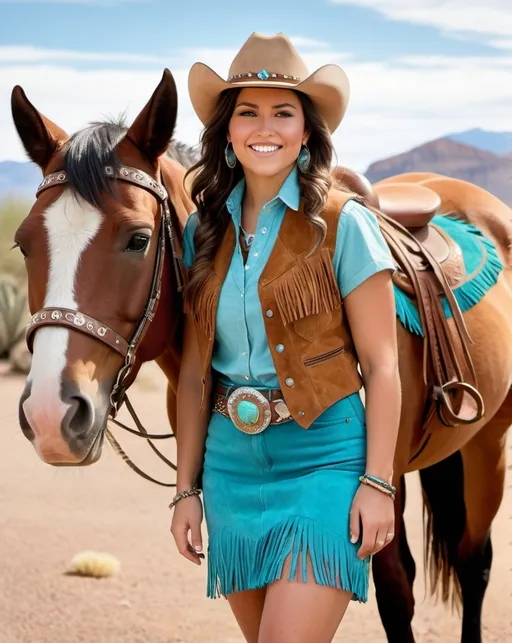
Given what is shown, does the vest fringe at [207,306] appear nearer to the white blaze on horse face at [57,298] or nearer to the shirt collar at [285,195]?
the shirt collar at [285,195]

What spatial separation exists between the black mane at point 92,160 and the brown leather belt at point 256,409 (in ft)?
2.05

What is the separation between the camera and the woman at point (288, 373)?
7.51ft

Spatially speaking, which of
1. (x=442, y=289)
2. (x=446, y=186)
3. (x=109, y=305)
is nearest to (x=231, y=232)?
(x=109, y=305)

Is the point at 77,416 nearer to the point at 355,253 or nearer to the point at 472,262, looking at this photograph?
the point at 355,253

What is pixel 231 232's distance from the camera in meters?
2.55

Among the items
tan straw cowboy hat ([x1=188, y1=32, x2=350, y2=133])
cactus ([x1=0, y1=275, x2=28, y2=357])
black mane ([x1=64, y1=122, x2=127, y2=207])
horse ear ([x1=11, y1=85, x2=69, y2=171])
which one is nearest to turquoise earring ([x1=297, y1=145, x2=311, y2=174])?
tan straw cowboy hat ([x1=188, y1=32, x2=350, y2=133])

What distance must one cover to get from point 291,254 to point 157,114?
602mm

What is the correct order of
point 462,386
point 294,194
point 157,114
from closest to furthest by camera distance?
point 294,194
point 157,114
point 462,386

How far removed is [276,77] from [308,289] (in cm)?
57

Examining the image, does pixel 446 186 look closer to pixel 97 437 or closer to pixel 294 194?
pixel 294 194

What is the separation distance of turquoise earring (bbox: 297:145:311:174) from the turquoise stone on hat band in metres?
0.64

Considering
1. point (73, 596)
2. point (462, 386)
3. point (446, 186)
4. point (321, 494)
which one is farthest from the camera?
point (73, 596)

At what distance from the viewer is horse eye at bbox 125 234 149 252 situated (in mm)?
2510

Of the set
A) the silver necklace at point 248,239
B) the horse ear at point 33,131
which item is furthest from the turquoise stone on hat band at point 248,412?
the horse ear at point 33,131
